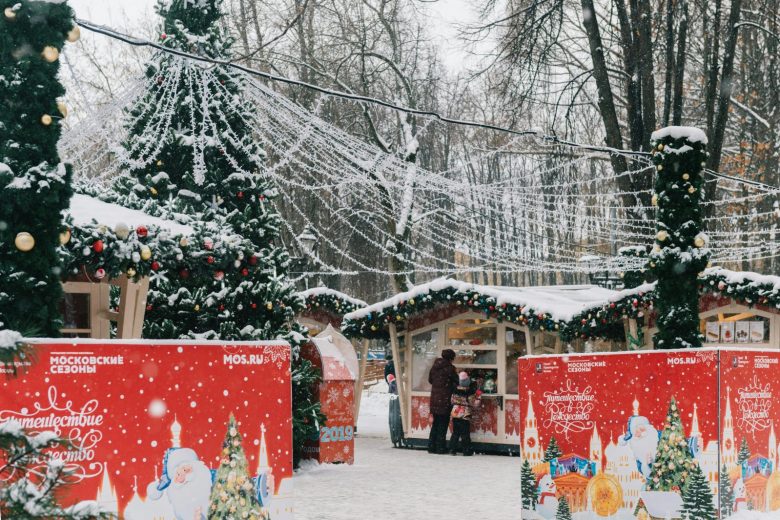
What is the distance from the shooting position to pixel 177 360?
4984mm

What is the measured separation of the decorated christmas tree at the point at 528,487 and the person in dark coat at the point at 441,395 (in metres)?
8.18

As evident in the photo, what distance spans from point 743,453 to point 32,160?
18.2 ft

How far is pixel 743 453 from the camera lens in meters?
7.63

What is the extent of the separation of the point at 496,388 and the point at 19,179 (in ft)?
42.5

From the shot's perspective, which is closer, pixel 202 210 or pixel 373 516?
pixel 373 516

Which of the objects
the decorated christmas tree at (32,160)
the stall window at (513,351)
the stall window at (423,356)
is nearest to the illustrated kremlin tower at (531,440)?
the decorated christmas tree at (32,160)

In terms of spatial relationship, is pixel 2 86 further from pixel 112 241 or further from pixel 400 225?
pixel 400 225

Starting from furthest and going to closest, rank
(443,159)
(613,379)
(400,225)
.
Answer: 1. (443,159)
2. (400,225)
3. (613,379)

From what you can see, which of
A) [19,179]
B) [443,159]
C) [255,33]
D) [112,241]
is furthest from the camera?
[443,159]

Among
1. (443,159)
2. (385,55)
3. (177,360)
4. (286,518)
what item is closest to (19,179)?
(177,360)

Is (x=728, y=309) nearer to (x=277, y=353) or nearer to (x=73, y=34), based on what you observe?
(x=277, y=353)

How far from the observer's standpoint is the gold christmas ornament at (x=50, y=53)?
557 cm

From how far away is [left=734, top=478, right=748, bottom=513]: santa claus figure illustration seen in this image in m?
7.49

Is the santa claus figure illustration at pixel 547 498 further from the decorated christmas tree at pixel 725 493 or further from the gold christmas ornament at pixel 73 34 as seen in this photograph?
the gold christmas ornament at pixel 73 34
